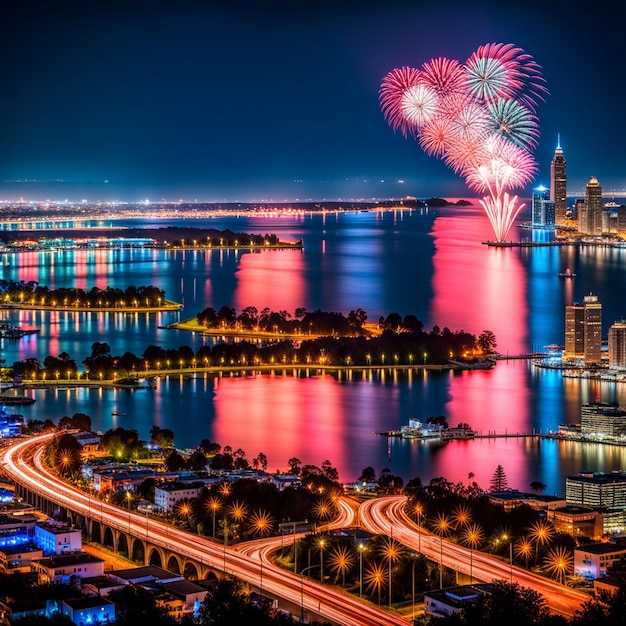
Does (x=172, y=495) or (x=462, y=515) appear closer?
(x=462, y=515)

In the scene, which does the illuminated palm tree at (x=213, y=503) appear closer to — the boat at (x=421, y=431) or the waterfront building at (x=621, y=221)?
the boat at (x=421, y=431)

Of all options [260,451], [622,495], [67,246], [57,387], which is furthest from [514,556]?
[67,246]

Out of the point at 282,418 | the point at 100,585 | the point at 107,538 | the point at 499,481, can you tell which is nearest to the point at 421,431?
the point at 282,418

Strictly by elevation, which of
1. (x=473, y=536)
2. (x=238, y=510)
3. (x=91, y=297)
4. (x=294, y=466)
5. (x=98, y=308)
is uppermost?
(x=91, y=297)

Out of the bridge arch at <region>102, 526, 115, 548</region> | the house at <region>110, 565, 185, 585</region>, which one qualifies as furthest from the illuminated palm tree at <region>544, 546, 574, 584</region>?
the bridge arch at <region>102, 526, 115, 548</region>

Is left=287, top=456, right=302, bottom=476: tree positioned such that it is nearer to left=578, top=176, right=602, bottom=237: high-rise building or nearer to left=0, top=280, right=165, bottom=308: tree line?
left=0, top=280, right=165, bottom=308: tree line

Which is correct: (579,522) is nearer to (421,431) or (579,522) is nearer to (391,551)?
(391,551)
